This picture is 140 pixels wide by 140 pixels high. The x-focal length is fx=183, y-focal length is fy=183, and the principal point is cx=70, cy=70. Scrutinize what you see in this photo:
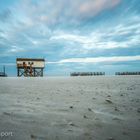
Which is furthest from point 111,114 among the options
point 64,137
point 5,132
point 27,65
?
point 27,65

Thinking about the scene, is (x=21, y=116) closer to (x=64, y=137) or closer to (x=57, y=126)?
(x=57, y=126)

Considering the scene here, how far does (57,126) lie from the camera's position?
302 centimetres

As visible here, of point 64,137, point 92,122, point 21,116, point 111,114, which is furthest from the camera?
point 111,114

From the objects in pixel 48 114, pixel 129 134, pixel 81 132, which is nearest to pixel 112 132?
pixel 129 134

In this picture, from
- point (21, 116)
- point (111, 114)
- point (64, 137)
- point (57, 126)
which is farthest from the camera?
point (111, 114)

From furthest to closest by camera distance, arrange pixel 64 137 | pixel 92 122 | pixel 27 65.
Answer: pixel 27 65
pixel 92 122
pixel 64 137

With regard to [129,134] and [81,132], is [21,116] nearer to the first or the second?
[81,132]

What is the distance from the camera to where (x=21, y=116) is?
3.63m

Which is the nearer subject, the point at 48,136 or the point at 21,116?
the point at 48,136

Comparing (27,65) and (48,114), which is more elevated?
(27,65)

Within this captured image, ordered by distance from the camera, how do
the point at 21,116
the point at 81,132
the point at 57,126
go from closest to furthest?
the point at 81,132 → the point at 57,126 → the point at 21,116

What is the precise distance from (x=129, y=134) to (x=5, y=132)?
1792mm

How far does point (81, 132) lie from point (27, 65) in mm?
57613

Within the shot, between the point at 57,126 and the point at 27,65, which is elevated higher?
the point at 27,65
